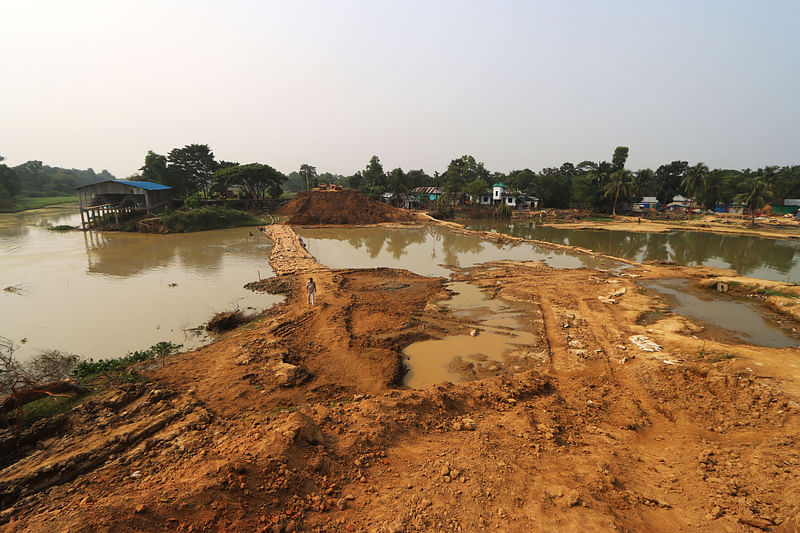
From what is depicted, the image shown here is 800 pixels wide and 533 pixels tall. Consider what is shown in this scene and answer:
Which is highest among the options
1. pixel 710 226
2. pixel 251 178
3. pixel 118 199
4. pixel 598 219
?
pixel 251 178

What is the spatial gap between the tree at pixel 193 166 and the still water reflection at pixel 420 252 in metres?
22.9

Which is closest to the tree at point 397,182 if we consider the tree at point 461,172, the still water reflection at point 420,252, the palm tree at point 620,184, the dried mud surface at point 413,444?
the tree at point 461,172

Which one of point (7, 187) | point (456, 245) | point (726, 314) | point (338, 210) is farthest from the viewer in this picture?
point (7, 187)

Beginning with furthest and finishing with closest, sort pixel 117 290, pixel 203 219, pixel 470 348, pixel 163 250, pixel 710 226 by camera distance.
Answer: pixel 710 226 < pixel 203 219 < pixel 163 250 < pixel 117 290 < pixel 470 348

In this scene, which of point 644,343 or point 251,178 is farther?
point 251,178

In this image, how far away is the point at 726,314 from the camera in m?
12.3

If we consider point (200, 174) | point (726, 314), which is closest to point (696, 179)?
point (726, 314)

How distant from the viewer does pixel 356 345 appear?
884 cm

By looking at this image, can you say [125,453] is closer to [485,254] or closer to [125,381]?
[125,381]

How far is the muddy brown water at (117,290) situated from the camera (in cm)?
966

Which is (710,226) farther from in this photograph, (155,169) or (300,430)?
(155,169)

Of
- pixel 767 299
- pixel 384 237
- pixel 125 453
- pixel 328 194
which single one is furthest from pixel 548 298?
pixel 328 194

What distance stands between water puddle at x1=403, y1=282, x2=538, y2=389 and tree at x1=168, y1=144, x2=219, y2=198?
46.9 m

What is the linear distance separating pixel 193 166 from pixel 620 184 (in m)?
60.4
